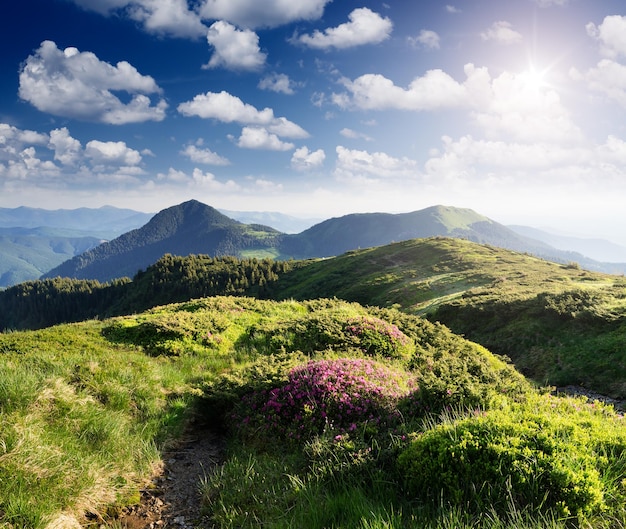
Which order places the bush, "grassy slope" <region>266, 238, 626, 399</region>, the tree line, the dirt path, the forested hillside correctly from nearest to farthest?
the bush
the dirt path
"grassy slope" <region>266, 238, 626, 399</region>
the forested hillside
the tree line

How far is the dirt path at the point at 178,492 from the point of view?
525 cm

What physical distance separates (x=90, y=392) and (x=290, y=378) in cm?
438

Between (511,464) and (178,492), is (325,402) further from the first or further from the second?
(511,464)

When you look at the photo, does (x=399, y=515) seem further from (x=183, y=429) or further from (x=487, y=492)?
(x=183, y=429)

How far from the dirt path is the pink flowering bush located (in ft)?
3.53

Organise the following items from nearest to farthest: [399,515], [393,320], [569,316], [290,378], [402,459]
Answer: [399,515] → [402,459] → [290,378] → [393,320] → [569,316]

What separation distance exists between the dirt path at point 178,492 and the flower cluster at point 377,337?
20.7 feet

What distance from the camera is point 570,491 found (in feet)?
13.6

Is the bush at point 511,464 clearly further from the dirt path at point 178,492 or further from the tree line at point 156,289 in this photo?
the tree line at point 156,289

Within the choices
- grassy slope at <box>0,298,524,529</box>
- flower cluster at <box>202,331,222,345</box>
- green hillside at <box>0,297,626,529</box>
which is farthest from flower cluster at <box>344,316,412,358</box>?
flower cluster at <box>202,331,222,345</box>

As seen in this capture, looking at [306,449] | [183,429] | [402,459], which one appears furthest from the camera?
[183,429]

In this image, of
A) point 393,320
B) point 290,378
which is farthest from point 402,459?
point 393,320

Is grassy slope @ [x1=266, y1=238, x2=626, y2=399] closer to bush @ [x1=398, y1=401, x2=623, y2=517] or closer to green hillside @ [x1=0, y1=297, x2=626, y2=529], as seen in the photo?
green hillside @ [x1=0, y1=297, x2=626, y2=529]

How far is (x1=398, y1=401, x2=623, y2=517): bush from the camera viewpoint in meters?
4.22
